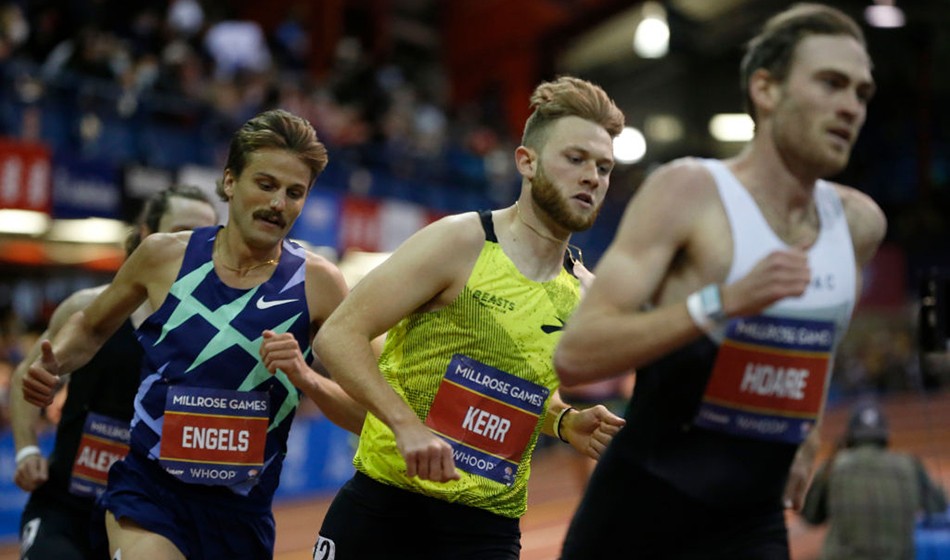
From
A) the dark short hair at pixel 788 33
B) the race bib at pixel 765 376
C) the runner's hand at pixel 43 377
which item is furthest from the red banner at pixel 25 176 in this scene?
the race bib at pixel 765 376

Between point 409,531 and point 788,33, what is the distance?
166 cm

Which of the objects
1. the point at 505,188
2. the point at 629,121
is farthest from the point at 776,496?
the point at 629,121

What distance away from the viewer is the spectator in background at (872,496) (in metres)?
7.17

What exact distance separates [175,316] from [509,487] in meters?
1.15

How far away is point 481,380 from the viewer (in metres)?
3.26

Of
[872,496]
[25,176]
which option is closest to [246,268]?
[872,496]

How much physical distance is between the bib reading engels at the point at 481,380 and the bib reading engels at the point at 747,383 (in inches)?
30.0

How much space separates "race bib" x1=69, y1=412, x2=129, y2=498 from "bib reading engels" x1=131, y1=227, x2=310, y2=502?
22.8 inches

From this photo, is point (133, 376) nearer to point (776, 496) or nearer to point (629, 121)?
point (776, 496)

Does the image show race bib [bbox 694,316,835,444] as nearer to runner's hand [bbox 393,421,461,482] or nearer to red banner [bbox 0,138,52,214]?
runner's hand [bbox 393,421,461,482]

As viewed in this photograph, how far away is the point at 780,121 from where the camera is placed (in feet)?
8.02

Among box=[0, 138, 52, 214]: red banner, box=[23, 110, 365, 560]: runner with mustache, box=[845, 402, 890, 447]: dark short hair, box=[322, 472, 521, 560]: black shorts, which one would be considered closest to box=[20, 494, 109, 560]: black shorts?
box=[23, 110, 365, 560]: runner with mustache

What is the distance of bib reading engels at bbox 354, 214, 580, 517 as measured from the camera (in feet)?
10.7

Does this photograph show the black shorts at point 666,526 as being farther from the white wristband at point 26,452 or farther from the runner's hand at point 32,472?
the white wristband at point 26,452
